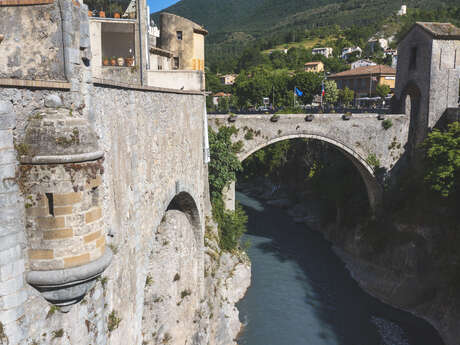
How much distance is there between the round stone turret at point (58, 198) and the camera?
14.0ft

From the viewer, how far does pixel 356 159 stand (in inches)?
888

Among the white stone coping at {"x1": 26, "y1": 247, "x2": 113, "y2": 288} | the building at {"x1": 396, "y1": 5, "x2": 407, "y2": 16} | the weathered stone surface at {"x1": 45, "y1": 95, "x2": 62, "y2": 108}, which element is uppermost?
the building at {"x1": 396, "y1": 5, "x2": 407, "y2": 16}

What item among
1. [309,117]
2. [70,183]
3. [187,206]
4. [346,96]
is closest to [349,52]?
[346,96]

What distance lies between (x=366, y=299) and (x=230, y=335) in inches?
282

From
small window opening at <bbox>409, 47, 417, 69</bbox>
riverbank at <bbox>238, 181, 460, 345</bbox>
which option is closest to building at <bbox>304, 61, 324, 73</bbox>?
small window opening at <bbox>409, 47, 417, 69</bbox>

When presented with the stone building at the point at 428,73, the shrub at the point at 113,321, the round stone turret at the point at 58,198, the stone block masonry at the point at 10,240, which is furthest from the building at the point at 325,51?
the stone block masonry at the point at 10,240

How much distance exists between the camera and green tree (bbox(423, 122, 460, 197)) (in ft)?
55.6

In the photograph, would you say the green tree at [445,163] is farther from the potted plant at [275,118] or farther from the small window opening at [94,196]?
the small window opening at [94,196]

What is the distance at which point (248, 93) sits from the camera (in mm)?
48469

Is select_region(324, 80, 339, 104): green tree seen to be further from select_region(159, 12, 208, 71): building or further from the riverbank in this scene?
select_region(159, 12, 208, 71): building

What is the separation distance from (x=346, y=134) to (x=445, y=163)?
5800mm

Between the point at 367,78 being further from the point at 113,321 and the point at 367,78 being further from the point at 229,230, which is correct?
the point at 113,321

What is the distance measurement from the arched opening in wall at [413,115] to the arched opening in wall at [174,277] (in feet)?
44.9

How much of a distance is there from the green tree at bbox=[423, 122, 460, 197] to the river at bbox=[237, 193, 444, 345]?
221 inches
